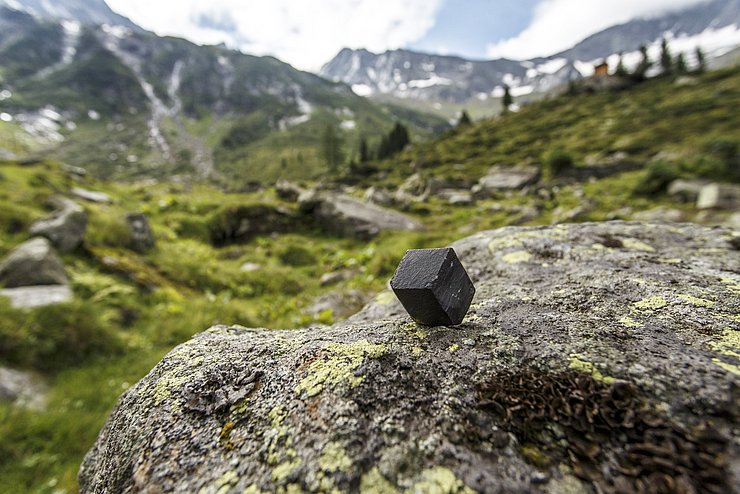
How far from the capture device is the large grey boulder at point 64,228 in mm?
8609

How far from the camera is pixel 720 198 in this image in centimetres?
1223

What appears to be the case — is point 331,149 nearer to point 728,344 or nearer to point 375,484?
point 728,344

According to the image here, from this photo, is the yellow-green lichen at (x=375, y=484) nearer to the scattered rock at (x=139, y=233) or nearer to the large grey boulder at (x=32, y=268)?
the large grey boulder at (x=32, y=268)

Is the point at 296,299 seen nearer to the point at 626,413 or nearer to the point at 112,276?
the point at 112,276

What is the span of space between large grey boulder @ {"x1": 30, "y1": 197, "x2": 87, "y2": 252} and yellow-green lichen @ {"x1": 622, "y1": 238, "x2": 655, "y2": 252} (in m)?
12.7

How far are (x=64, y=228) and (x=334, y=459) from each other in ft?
35.9

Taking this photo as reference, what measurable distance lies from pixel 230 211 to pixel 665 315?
16617mm

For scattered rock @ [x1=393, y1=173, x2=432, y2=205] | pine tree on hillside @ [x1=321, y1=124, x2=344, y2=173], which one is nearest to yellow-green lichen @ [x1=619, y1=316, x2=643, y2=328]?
scattered rock @ [x1=393, y1=173, x2=432, y2=205]

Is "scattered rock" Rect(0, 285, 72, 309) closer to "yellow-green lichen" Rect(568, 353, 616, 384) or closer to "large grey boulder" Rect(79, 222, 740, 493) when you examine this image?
"large grey boulder" Rect(79, 222, 740, 493)

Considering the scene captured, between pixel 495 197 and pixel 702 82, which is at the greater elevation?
pixel 702 82

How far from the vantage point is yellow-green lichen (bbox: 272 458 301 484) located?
1732 millimetres

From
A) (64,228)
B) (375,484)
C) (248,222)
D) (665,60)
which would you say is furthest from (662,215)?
(665,60)

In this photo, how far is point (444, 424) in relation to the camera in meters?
1.92

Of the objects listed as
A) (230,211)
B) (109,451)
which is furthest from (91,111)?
(109,451)
